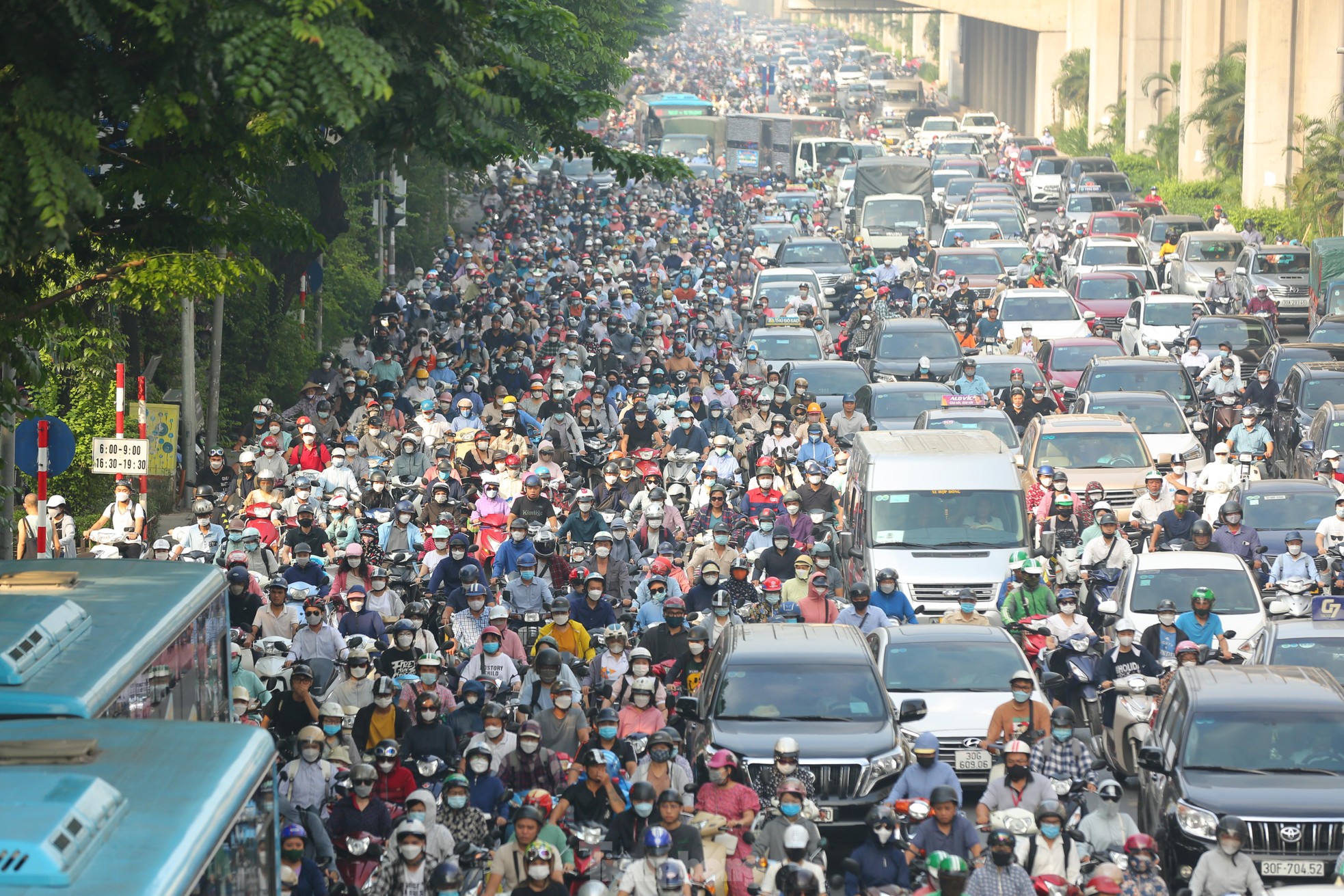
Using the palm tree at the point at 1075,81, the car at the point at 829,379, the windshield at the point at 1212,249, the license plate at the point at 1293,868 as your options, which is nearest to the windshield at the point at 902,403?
the car at the point at 829,379

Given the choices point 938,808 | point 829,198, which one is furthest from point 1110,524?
point 829,198

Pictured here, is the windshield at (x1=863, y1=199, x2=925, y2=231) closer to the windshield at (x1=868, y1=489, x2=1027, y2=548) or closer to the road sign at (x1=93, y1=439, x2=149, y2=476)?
the windshield at (x1=868, y1=489, x2=1027, y2=548)

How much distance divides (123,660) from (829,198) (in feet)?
180

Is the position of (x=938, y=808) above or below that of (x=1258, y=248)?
below

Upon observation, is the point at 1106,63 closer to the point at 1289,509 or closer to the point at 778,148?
the point at 778,148

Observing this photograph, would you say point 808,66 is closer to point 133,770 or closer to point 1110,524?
point 1110,524

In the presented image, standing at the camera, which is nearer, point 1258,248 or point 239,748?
point 239,748

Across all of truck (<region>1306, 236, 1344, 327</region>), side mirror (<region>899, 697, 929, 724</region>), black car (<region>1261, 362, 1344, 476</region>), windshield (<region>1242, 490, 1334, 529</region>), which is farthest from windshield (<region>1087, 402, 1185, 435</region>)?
truck (<region>1306, 236, 1344, 327</region>)

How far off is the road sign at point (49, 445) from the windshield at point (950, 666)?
712cm

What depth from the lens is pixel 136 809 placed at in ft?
24.9

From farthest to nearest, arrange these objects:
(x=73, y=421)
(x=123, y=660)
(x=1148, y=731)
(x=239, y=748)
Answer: (x=73, y=421) → (x=1148, y=731) → (x=123, y=660) → (x=239, y=748)

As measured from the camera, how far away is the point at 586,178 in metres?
65.0

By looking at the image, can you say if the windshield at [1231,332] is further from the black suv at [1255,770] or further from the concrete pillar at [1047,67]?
the concrete pillar at [1047,67]

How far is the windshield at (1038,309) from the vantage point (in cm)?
3481
